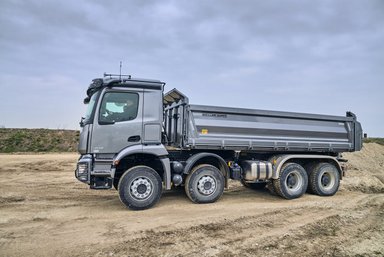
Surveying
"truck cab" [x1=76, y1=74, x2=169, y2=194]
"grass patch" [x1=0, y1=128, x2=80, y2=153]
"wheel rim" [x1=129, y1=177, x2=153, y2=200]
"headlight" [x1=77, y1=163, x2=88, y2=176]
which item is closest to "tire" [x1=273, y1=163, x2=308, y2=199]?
"truck cab" [x1=76, y1=74, x2=169, y2=194]

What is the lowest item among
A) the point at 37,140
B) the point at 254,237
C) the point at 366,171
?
the point at 254,237

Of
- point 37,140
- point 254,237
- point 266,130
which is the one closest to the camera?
point 254,237

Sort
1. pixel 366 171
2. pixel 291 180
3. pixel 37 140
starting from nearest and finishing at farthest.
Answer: pixel 291 180
pixel 366 171
pixel 37 140

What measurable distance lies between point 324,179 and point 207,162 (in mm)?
3989

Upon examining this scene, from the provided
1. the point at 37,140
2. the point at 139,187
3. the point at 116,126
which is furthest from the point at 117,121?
the point at 37,140

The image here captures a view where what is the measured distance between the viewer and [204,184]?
328 inches

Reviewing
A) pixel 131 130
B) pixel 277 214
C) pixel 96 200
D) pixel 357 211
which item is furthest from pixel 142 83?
pixel 357 211

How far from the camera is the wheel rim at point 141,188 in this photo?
24.6 feet

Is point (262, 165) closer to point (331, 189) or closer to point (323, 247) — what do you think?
point (331, 189)

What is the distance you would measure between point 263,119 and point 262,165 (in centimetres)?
131

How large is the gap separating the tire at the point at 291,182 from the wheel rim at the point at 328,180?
76cm

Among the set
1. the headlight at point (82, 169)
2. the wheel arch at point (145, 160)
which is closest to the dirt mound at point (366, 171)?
the wheel arch at point (145, 160)

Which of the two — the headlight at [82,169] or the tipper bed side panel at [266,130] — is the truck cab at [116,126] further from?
the tipper bed side panel at [266,130]

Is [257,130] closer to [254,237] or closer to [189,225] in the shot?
[189,225]
